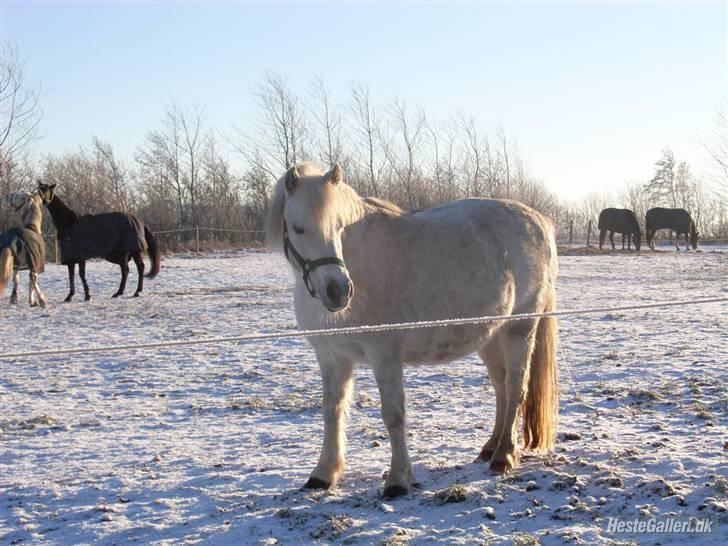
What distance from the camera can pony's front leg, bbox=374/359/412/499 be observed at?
368cm

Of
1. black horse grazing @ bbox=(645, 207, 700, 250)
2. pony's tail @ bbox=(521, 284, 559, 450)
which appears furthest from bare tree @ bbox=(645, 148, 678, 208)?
pony's tail @ bbox=(521, 284, 559, 450)

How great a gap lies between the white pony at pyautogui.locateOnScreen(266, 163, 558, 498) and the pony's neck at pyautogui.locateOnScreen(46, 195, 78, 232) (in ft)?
35.1

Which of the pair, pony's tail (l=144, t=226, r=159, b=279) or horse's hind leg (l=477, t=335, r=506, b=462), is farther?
pony's tail (l=144, t=226, r=159, b=279)

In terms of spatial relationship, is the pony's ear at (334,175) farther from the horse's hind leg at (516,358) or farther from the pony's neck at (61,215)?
the pony's neck at (61,215)

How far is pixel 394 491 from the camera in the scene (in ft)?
12.0

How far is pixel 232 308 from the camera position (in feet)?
38.7

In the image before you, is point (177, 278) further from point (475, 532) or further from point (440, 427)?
point (475, 532)

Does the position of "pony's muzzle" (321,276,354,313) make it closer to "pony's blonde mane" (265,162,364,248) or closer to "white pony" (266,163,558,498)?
"white pony" (266,163,558,498)

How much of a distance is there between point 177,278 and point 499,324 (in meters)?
13.9

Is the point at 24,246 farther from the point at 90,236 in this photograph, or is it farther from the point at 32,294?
the point at 90,236

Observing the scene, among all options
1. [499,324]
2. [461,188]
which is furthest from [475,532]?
[461,188]

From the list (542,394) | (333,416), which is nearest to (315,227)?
(333,416)

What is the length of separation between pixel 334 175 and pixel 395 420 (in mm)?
1303

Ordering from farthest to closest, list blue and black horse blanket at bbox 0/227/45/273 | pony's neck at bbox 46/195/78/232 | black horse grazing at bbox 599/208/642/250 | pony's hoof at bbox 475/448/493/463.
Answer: black horse grazing at bbox 599/208/642/250 → pony's neck at bbox 46/195/78/232 → blue and black horse blanket at bbox 0/227/45/273 → pony's hoof at bbox 475/448/493/463
